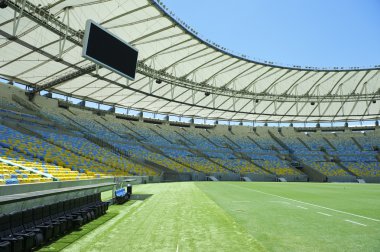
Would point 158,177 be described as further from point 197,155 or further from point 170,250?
point 170,250

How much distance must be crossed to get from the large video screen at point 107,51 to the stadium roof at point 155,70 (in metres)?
4.33

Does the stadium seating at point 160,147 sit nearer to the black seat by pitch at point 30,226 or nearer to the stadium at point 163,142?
the stadium at point 163,142

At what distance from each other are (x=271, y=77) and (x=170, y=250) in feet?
130

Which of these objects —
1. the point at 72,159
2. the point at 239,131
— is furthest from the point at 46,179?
the point at 239,131

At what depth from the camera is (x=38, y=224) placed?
24.7 feet

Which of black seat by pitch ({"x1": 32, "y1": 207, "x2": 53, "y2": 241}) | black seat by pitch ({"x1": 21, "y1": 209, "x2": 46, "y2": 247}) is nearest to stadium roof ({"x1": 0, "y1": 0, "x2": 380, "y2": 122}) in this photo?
black seat by pitch ({"x1": 32, "y1": 207, "x2": 53, "y2": 241})

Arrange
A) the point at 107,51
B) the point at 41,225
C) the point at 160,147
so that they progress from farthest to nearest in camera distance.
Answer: the point at 160,147 < the point at 107,51 < the point at 41,225

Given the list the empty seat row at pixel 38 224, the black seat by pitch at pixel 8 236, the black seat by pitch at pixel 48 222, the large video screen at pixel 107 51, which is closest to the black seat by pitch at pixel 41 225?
the empty seat row at pixel 38 224

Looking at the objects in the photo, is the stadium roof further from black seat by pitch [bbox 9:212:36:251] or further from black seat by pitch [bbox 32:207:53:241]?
black seat by pitch [bbox 9:212:36:251]

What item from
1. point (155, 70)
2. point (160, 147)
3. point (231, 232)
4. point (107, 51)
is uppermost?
point (155, 70)

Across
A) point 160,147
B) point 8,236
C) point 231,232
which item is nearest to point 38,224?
point 8,236

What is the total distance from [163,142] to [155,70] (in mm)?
22302

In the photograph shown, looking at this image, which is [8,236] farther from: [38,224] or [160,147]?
[160,147]

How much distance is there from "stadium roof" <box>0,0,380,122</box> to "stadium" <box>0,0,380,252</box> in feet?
0.64
